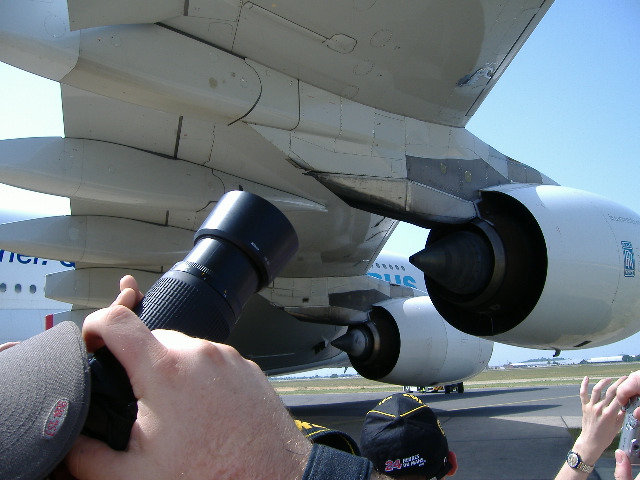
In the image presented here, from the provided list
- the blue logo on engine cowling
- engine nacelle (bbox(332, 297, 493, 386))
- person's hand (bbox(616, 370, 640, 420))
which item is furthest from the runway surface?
person's hand (bbox(616, 370, 640, 420))

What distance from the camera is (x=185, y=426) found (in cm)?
63

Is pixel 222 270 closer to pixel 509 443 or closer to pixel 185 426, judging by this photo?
pixel 185 426

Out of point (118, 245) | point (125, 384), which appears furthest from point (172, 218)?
point (125, 384)

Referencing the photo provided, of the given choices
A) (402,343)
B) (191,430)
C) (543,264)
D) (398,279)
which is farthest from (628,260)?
(398,279)

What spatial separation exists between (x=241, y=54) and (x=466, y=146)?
2315mm

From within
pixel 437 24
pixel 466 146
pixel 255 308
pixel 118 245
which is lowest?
A: pixel 255 308

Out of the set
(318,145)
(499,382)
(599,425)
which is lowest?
(499,382)

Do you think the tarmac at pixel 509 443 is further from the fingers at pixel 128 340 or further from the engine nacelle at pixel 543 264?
the fingers at pixel 128 340

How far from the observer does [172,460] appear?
2.04 feet

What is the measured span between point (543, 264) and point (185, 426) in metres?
4.46

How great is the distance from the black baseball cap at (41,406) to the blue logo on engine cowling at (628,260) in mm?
5148

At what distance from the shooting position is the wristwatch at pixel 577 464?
157cm

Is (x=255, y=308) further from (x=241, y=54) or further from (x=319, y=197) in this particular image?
(x=241, y=54)

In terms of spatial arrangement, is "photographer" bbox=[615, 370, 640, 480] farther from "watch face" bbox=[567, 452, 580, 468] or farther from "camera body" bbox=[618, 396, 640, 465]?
"watch face" bbox=[567, 452, 580, 468]
